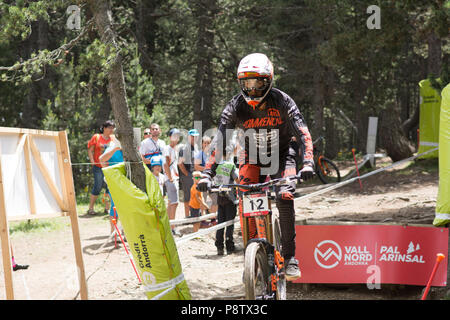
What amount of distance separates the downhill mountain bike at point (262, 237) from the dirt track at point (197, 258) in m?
0.70

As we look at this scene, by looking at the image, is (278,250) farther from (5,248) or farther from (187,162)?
(187,162)

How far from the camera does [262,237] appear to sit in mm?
4410

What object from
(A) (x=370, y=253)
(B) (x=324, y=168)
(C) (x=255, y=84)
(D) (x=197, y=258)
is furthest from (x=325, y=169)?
(C) (x=255, y=84)

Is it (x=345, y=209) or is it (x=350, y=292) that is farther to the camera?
(x=345, y=209)

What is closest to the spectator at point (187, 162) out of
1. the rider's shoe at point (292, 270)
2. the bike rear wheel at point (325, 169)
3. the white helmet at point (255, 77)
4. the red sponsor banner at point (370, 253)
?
the red sponsor banner at point (370, 253)

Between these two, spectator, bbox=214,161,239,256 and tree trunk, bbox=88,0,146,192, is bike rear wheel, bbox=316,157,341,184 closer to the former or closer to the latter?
spectator, bbox=214,161,239,256

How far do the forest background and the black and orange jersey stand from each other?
6605mm

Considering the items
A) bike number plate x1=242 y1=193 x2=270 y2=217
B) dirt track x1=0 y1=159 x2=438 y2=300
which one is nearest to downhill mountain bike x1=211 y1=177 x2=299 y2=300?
bike number plate x1=242 y1=193 x2=270 y2=217

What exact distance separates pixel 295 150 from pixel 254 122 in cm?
51

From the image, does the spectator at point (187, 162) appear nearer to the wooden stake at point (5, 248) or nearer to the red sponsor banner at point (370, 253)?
the red sponsor banner at point (370, 253)

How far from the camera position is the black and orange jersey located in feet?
15.3
